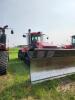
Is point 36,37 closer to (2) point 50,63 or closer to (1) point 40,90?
(2) point 50,63

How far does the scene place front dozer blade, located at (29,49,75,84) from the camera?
6.12 metres

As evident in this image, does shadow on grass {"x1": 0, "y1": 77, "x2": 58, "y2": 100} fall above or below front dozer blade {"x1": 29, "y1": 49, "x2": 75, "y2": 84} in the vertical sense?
below

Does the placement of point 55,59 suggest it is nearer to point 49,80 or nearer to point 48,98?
point 49,80

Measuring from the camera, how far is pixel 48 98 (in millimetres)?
5227

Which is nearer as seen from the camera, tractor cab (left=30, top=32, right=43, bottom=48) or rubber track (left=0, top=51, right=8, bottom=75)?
rubber track (left=0, top=51, right=8, bottom=75)

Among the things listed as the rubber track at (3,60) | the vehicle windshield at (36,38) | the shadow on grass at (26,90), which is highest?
the vehicle windshield at (36,38)

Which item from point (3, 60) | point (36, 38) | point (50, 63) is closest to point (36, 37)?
point (36, 38)

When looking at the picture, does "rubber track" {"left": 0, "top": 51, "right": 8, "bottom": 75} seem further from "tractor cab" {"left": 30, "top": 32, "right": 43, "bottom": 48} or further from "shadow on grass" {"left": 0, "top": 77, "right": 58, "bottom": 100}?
"tractor cab" {"left": 30, "top": 32, "right": 43, "bottom": 48}

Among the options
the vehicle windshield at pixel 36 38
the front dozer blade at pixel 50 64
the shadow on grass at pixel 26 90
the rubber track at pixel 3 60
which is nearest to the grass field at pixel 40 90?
the shadow on grass at pixel 26 90

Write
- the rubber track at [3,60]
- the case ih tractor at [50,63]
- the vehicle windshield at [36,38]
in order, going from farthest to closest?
1. the vehicle windshield at [36,38]
2. the rubber track at [3,60]
3. the case ih tractor at [50,63]

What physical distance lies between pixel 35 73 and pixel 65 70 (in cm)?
108

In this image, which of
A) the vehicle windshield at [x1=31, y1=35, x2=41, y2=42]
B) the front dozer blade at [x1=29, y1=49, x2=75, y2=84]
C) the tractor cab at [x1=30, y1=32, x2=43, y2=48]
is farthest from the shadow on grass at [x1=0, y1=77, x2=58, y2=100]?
the vehicle windshield at [x1=31, y1=35, x2=41, y2=42]

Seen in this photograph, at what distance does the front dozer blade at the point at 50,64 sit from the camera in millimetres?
6121

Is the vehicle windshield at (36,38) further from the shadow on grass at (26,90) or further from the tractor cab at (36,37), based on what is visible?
the shadow on grass at (26,90)
